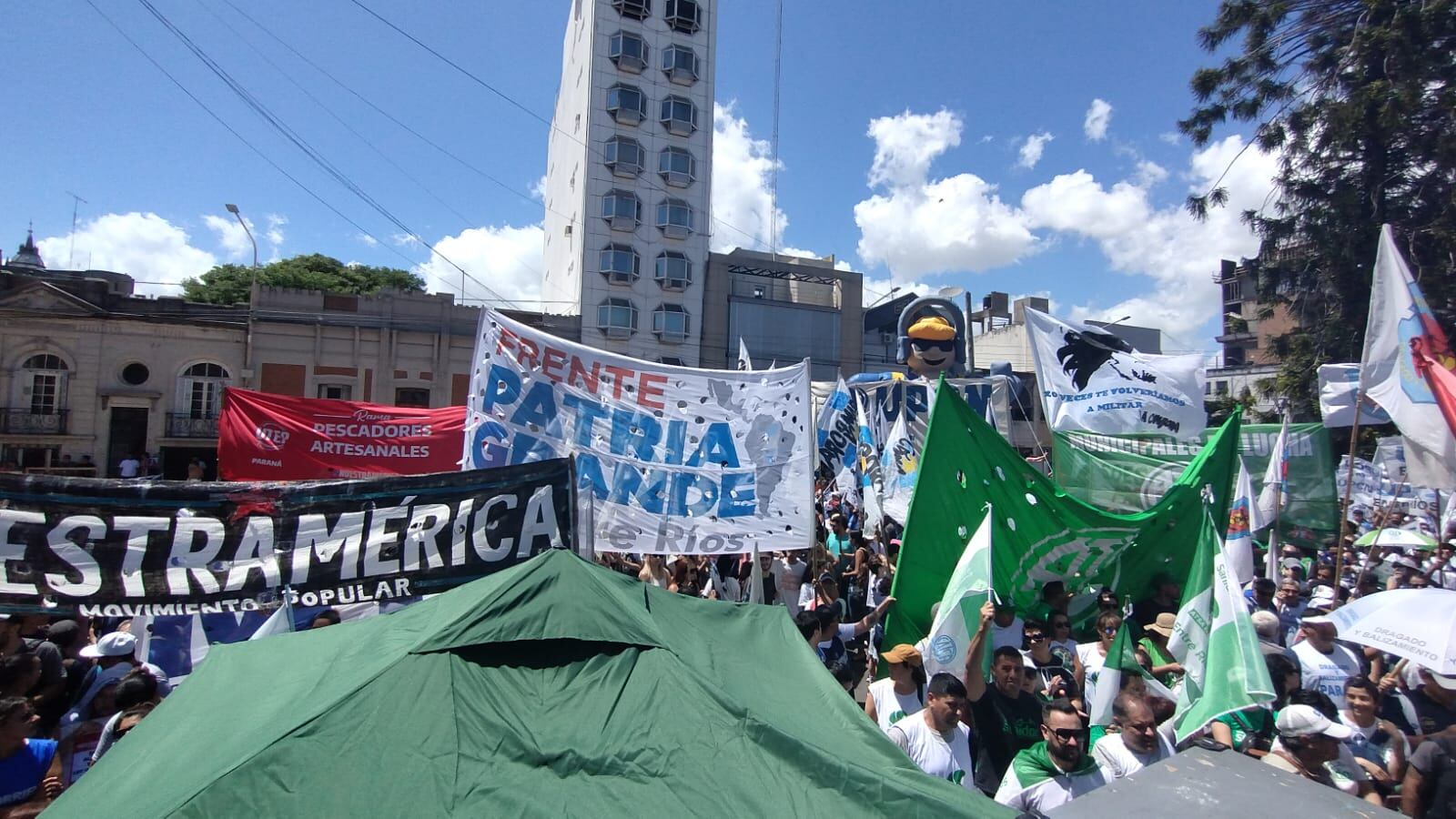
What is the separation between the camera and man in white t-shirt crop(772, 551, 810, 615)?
844cm

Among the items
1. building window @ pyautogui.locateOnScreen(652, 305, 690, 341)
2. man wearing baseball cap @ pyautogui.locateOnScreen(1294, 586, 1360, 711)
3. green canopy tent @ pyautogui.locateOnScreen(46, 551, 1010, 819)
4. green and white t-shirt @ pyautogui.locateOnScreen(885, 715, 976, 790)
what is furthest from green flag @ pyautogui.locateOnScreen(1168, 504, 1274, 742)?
building window @ pyautogui.locateOnScreen(652, 305, 690, 341)

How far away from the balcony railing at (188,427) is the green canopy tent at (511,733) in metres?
31.6

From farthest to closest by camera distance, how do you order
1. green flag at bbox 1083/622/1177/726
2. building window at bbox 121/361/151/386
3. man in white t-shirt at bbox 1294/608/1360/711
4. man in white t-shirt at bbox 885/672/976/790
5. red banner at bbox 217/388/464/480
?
building window at bbox 121/361/151/386, red banner at bbox 217/388/464/480, man in white t-shirt at bbox 1294/608/1360/711, green flag at bbox 1083/622/1177/726, man in white t-shirt at bbox 885/672/976/790

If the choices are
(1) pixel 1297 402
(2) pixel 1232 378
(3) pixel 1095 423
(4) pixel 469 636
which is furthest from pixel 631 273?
(2) pixel 1232 378

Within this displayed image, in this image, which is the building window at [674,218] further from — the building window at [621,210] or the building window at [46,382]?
the building window at [46,382]

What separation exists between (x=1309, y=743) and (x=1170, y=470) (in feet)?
20.2

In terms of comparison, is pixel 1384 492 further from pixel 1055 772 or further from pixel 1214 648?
pixel 1055 772

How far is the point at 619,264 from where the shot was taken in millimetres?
38031

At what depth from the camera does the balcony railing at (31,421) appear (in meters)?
27.6

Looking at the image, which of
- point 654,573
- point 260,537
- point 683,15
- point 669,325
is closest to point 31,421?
point 669,325

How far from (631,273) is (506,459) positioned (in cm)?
3265

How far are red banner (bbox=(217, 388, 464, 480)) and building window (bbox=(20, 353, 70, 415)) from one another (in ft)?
80.9

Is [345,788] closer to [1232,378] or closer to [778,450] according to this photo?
[778,450]

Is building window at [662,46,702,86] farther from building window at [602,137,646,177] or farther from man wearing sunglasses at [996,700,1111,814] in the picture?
man wearing sunglasses at [996,700,1111,814]
